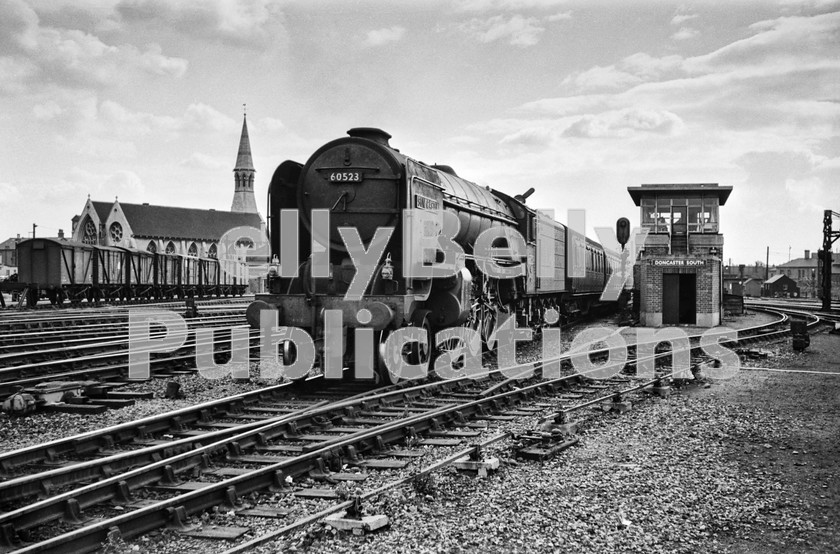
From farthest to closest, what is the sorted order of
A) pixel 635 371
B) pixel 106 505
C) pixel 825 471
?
pixel 635 371, pixel 825 471, pixel 106 505

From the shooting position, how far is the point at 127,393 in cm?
980

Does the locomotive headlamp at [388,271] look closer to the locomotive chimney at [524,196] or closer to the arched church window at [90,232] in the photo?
the locomotive chimney at [524,196]

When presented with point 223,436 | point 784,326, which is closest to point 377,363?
point 223,436

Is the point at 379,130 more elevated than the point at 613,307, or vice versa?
the point at 379,130

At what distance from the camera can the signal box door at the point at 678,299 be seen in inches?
934

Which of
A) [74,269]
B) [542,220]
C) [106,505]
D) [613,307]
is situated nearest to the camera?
[106,505]

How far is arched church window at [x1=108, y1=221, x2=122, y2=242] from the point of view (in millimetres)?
91625

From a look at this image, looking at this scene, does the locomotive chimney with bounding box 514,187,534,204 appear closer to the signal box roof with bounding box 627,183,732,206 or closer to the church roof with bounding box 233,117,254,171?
the signal box roof with bounding box 627,183,732,206

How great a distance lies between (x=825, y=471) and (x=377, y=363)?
5.84 meters

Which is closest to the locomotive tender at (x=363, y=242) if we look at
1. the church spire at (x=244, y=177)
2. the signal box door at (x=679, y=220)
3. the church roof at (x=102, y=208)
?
the signal box door at (x=679, y=220)

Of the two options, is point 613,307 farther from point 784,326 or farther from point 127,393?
point 127,393

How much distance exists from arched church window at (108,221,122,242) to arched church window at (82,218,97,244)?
356 cm

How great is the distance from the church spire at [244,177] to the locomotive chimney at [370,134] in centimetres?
10730

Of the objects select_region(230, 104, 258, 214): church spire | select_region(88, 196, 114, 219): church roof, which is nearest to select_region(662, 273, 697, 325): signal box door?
select_region(88, 196, 114, 219): church roof
